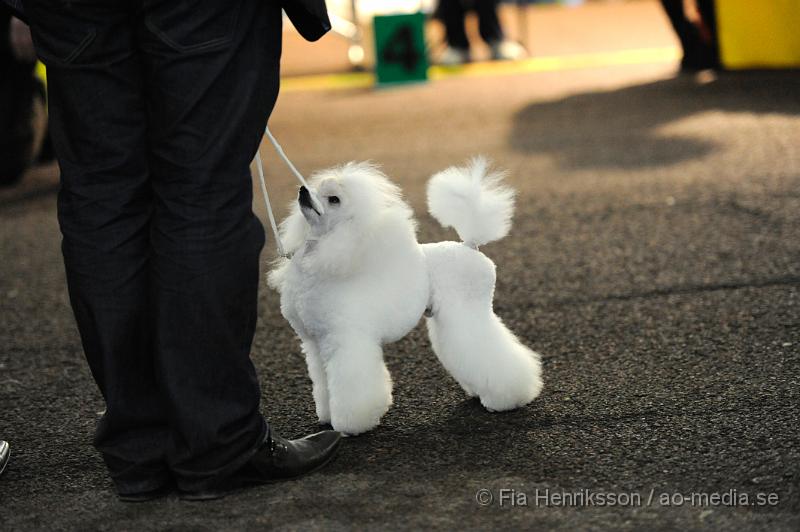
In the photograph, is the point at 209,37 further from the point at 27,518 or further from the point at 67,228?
the point at 27,518

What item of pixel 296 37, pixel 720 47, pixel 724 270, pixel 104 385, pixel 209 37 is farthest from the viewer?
pixel 296 37

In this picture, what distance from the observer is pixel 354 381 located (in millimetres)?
2383

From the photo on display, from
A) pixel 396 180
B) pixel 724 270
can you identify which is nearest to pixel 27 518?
pixel 724 270

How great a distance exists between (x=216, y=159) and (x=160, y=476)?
2.09 ft

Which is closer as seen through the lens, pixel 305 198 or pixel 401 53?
pixel 305 198

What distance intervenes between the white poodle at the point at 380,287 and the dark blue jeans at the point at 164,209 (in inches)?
10.4

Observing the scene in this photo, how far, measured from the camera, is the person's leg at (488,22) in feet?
32.9

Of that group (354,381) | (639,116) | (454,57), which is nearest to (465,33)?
(454,57)

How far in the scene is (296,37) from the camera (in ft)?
41.3

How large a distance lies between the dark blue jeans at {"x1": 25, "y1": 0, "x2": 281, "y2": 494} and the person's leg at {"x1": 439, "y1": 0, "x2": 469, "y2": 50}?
7.98 metres

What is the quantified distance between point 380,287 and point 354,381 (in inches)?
8.2

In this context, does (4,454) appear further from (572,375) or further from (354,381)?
(572,375)

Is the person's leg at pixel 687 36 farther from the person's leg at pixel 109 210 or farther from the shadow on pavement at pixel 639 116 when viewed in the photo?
the person's leg at pixel 109 210

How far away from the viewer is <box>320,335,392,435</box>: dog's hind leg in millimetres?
2377
